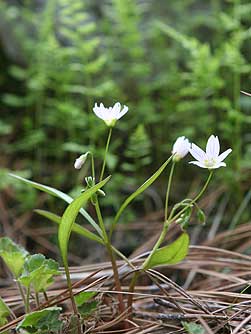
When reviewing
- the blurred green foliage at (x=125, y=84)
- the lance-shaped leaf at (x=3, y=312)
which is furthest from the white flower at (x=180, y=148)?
the blurred green foliage at (x=125, y=84)

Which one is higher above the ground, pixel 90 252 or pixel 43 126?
pixel 43 126

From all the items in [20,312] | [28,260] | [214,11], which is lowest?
[20,312]

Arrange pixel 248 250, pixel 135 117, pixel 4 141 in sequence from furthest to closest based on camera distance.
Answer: pixel 4 141 → pixel 135 117 → pixel 248 250

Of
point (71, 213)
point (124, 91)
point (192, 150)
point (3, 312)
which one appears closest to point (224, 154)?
point (192, 150)

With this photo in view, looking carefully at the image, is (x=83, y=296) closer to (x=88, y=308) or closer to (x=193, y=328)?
(x=88, y=308)

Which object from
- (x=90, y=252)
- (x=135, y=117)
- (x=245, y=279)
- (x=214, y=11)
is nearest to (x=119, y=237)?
(x=90, y=252)

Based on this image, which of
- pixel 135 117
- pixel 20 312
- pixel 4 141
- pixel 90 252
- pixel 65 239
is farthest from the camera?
pixel 4 141

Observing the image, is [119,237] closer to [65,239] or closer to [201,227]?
[201,227]
